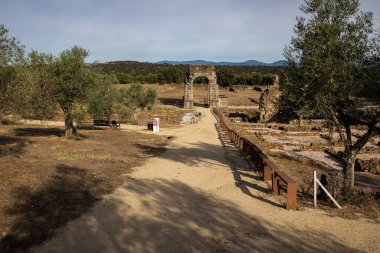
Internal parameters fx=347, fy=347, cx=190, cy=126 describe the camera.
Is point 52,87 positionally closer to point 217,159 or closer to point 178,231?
point 217,159

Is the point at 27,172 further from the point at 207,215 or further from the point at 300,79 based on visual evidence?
the point at 300,79

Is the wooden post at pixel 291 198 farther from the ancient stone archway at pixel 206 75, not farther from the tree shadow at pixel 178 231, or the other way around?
the ancient stone archway at pixel 206 75

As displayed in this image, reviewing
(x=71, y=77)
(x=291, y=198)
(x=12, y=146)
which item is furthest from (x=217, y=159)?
(x=12, y=146)

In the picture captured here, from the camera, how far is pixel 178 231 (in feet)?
28.5

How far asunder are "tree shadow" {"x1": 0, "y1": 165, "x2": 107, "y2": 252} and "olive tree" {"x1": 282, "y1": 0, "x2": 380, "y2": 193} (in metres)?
7.96

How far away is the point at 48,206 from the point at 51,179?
322 centimetres

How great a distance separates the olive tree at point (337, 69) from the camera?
11578mm

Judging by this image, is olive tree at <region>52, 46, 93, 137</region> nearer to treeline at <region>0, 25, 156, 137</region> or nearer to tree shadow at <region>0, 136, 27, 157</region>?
treeline at <region>0, 25, 156, 137</region>

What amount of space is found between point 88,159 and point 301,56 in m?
11.5

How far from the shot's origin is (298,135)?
3316 cm

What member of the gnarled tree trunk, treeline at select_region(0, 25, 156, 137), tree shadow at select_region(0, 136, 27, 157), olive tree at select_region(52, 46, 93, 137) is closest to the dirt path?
treeline at select_region(0, 25, 156, 137)

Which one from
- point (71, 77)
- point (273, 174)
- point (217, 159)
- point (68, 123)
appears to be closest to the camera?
point (273, 174)

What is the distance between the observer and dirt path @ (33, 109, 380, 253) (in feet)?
25.8

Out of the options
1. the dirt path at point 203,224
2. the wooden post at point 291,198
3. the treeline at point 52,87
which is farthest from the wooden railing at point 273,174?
the treeline at point 52,87
